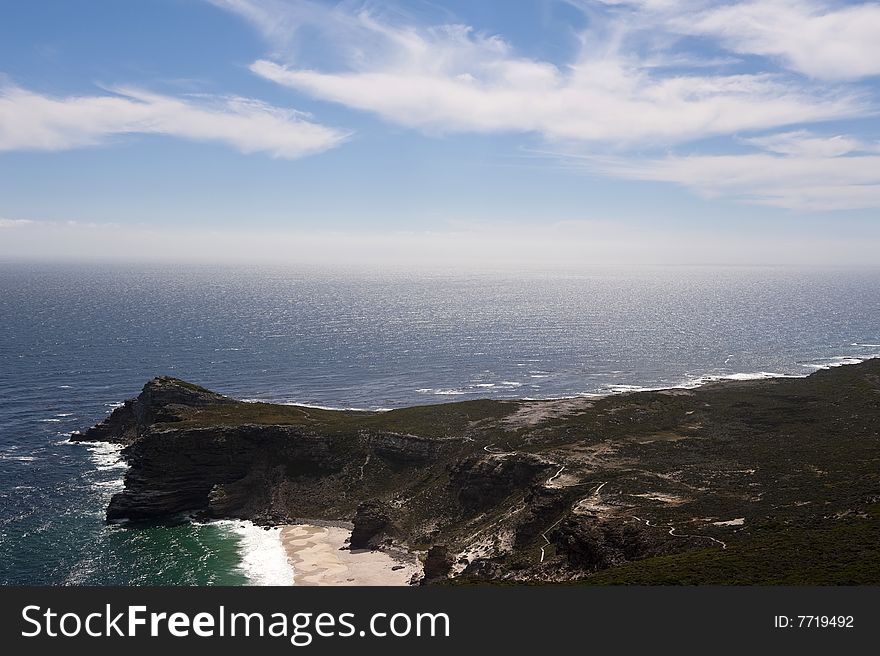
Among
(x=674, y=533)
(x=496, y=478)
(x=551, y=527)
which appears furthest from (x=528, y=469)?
(x=674, y=533)

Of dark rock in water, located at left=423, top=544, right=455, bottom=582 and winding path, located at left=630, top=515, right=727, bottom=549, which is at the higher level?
winding path, located at left=630, top=515, right=727, bottom=549

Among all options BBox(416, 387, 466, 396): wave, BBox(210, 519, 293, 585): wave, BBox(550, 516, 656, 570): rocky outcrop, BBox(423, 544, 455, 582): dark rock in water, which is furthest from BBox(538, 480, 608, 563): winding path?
BBox(416, 387, 466, 396): wave

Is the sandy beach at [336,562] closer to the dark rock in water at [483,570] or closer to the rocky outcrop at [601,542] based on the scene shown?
the dark rock in water at [483,570]

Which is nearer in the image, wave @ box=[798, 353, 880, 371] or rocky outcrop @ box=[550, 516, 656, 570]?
rocky outcrop @ box=[550, 516, 656, 570]

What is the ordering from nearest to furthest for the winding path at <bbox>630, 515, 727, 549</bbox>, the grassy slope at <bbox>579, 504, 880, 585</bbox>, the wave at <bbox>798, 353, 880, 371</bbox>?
the grassy slope at <bbox>579, 504, 880, 585</bbox> → the winding path at <bbox>630, 515, 727, 549</bbox> → the wave at <bbox>798, 353, 880, 371</bbox>

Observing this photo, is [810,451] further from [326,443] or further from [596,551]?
[326,443]

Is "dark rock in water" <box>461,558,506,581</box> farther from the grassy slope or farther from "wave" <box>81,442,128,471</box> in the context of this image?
"wave" <box>81,442,128,471</box>
